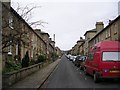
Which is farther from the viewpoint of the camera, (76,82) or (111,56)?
(76,82)

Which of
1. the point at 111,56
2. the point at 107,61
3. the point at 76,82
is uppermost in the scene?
the point at 111,56

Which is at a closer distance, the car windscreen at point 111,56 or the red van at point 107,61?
the red van at point 107,61

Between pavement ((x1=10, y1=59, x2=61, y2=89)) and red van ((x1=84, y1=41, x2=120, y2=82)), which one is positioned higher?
red van ((x1=84, y1=41, x2=120, y2=82))

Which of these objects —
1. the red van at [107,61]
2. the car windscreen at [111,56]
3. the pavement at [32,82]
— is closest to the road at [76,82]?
the pavement at [32,82]

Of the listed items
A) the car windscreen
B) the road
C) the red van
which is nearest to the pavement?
the road

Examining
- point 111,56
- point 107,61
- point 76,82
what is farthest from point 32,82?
point 111,56

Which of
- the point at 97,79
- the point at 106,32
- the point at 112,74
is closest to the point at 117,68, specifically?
the point at 112,74

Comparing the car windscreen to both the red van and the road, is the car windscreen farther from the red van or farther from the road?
the road

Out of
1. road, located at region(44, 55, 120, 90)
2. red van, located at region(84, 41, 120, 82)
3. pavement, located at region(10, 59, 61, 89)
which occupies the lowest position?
road, located at region(44, 55, 120, 90)

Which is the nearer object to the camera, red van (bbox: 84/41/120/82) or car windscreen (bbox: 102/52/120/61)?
Answer: red van (bbox: 84/41/120/82)

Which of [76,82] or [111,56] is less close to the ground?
[111,56]

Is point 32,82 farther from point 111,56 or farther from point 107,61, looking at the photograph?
point 111,56

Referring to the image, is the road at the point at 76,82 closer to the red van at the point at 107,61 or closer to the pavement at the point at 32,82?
the pavement at the point at 32,82

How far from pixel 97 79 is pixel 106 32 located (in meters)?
25.4
